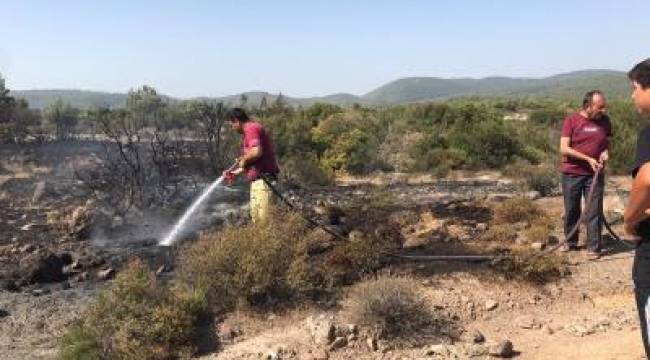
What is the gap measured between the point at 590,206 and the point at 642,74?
4628 mm

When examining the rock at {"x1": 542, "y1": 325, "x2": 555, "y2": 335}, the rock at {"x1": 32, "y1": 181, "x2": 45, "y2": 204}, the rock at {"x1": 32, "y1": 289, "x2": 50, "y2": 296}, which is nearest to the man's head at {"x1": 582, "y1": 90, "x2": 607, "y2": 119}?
the rock at {"x1": 542, "y1": 325, "x2": 555, "y2": 335}

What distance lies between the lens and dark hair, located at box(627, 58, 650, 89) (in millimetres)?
3661

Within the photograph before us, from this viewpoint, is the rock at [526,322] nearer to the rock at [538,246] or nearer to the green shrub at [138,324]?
the rock at [538,246]

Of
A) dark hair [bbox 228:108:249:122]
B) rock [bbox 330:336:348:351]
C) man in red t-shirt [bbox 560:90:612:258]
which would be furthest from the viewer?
dark hair [bbox 228:108:249:122]

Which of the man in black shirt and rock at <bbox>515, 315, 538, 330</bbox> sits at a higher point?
the man in black shirt

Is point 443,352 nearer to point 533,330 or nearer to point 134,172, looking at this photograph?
point 533,330

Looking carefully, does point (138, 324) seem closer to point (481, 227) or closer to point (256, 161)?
point (256, 161)

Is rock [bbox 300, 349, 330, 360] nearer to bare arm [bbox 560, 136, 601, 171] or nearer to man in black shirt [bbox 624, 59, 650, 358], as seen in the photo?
man in black shirt [bbox 624, 59, 650, 358]

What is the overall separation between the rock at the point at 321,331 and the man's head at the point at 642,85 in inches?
147

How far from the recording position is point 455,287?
7746 mm

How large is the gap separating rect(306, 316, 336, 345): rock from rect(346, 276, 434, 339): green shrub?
0.94ft

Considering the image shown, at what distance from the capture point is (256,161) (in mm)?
8586

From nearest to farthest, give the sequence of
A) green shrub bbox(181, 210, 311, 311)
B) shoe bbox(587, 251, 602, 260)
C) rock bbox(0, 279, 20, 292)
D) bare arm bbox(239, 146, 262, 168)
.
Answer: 1. green shrub bbox(181, 210, 311, 311)
2. shoe bbox(587, 251, 602, 260)
3. bare arm bbox(239, 146, 262, 168)
4. rock bbox(0, 279, 20, 292)

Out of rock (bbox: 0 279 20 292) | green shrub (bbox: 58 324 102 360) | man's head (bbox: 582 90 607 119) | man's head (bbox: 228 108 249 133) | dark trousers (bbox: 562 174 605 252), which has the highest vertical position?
man's head (bbox: 582 90 607 119)
